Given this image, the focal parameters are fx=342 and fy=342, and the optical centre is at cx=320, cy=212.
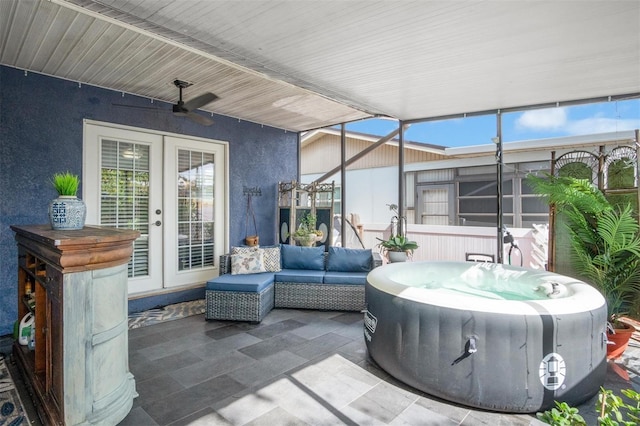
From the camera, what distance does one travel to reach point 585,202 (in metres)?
3.50

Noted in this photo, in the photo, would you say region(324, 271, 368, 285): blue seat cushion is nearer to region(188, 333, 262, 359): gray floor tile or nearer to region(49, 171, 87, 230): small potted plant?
region(188, 333, 262, 359): gray floor tile

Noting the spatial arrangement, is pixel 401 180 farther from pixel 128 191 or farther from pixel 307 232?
pixel 128 191

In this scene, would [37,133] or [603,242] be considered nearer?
[603,242]

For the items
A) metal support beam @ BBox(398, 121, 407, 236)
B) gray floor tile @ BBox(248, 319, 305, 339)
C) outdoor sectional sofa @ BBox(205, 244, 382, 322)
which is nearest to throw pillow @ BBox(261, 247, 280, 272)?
outdoor sectional sofa @ BBox(205, 244, 382, 322)

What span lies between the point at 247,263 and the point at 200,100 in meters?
2.07

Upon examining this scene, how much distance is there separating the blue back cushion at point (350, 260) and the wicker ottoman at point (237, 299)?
1057mm

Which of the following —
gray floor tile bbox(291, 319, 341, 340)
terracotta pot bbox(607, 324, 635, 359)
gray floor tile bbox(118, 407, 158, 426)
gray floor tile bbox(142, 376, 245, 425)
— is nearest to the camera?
gray floor tile bbox(118, 407, 158, 426)

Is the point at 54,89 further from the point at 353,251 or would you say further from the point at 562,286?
the point at 562,286

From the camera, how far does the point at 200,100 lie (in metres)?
3.54

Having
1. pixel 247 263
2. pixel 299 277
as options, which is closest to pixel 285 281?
pixel 299 277

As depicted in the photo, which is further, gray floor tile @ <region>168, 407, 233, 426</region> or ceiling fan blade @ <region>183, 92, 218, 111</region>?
ceiling fan blade @ <region>183, 92, 218, 111</region>

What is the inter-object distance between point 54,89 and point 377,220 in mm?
6659

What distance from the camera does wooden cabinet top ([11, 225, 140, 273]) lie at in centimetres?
187

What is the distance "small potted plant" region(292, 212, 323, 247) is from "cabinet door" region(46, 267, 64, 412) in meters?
3.76
